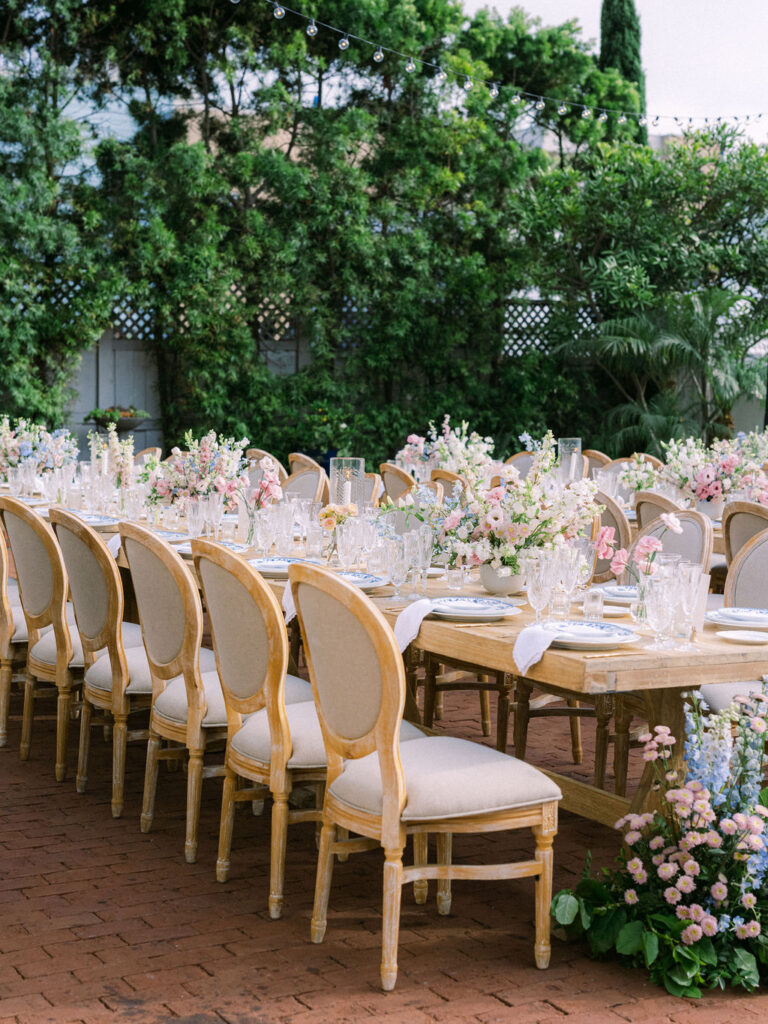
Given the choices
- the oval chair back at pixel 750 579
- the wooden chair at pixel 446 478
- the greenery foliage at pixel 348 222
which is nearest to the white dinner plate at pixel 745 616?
the oval chair back at pixel 750 579

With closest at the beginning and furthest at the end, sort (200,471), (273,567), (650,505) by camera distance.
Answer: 1. (273,567)
2. (200,471)
3. (650,505)

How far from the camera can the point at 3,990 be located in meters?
2.64

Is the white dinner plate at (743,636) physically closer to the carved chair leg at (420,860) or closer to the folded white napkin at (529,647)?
the folded white napkin at (529,647)

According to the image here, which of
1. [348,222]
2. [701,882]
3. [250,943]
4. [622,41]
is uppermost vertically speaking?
[622,41]

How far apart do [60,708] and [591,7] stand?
14.9 metres

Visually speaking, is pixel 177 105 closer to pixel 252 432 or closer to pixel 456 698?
pixel 252 432

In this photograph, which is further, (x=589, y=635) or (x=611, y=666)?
(x=589, y=635)

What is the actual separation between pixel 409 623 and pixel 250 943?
0.87 m

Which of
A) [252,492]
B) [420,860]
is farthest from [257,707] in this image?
[252,492]

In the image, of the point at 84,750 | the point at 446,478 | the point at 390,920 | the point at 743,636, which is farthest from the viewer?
the point at 446,478

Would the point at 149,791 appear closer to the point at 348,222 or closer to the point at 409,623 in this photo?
the point at 409,623

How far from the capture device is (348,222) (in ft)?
44.9

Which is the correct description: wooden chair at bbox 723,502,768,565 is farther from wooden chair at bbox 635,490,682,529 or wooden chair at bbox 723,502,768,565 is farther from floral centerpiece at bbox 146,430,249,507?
floral centerpiece at bbox 146,430,249,507

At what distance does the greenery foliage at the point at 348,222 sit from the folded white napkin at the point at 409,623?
9436mm
